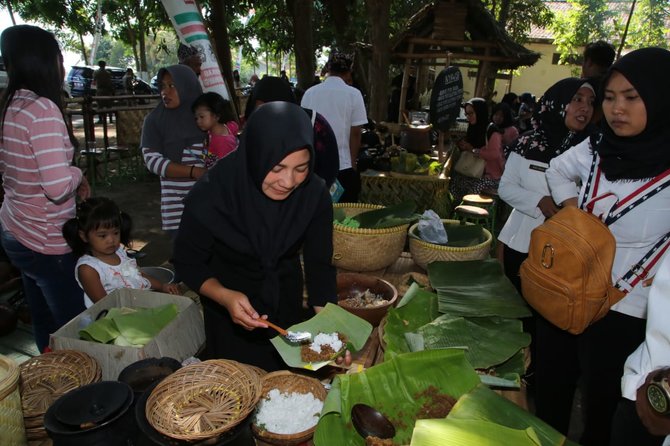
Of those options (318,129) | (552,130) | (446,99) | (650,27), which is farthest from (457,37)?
(650,27)

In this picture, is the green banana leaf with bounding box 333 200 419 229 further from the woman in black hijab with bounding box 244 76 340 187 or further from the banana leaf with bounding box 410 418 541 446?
the banana leaf with bounding box 410 418 541 446

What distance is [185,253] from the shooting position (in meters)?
1.67

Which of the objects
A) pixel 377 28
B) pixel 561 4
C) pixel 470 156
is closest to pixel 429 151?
pixel 470 156

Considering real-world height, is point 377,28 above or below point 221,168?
above

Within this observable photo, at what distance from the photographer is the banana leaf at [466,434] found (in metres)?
0.95

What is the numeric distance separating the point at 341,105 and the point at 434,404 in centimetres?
A: 317

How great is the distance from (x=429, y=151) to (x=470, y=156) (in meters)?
0.60

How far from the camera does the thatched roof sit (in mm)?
6805

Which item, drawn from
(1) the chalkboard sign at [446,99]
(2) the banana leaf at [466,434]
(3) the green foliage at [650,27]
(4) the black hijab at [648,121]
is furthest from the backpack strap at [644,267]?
(3) the green foliage at [650,27]

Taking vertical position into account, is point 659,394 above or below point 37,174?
below

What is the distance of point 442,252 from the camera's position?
2.34 metres

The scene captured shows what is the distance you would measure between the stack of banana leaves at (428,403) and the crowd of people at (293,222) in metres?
0.21

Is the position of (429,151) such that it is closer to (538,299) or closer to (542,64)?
(538,299)

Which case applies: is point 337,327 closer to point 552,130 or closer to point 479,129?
point 552,130
